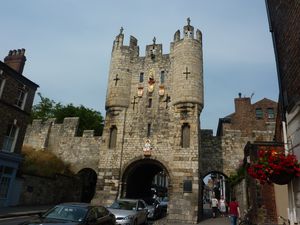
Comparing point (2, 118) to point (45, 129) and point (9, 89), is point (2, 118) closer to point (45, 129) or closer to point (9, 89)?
point (9, 89)

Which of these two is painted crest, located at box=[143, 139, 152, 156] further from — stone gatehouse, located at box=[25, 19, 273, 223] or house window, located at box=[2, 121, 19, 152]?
house window, located at box=[2, 121, 19, 152]

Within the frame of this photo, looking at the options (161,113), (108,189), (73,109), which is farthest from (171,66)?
(73,109)

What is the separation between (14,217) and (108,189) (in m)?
7.03

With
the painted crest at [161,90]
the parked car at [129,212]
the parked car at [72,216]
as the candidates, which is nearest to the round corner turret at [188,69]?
the painted crest at [161,90]

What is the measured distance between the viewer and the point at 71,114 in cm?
3616

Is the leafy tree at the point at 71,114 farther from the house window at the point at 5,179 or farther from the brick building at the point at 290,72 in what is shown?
the brick building at the point at 290,72

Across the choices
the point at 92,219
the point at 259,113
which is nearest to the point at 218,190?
the point at 259,113

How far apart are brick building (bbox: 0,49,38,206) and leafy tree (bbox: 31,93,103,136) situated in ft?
46.1

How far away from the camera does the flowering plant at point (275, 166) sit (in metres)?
5.94

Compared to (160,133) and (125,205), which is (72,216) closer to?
(125,205)

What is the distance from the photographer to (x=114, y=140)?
2092cm

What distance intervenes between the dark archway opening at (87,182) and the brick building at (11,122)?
25.1ft

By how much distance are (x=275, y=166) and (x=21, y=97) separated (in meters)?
18.2

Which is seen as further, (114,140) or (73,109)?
(73,109)
